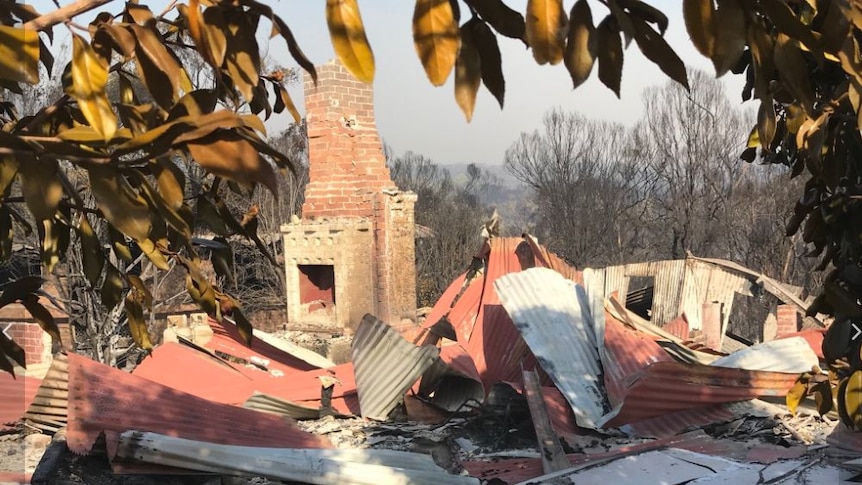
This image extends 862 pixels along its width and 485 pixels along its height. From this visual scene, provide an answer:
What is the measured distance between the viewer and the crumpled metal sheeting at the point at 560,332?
6258mm

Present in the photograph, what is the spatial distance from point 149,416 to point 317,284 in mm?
7654

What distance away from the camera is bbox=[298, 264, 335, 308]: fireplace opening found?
38.8ft

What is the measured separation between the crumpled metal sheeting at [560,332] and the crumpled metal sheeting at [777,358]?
3.99 ft

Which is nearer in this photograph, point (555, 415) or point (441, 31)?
point (441, 31)

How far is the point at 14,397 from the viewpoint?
19.5ft

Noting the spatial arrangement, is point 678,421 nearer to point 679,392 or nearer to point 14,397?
point 679,392

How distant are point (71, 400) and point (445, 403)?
3.54 metres

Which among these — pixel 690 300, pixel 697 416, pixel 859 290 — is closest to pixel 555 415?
pixel 697 416

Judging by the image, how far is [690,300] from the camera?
41.7 feet

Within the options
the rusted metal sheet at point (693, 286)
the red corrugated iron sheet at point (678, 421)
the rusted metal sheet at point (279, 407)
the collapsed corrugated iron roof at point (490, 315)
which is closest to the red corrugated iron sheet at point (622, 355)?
the red corrugated iron sheet at point (678, 421)

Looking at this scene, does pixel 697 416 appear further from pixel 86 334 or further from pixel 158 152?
pixel 86 334

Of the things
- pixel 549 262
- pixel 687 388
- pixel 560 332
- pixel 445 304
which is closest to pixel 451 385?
pixel 560 332

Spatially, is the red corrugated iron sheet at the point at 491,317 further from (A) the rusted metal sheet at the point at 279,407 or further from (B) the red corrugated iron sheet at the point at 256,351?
(A) the rusted metal sheet at the point at 279,407

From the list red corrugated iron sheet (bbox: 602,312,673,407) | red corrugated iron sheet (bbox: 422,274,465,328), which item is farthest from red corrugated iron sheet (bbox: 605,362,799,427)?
red corrugated iron sheet (bbox: 422,274,465,328)
